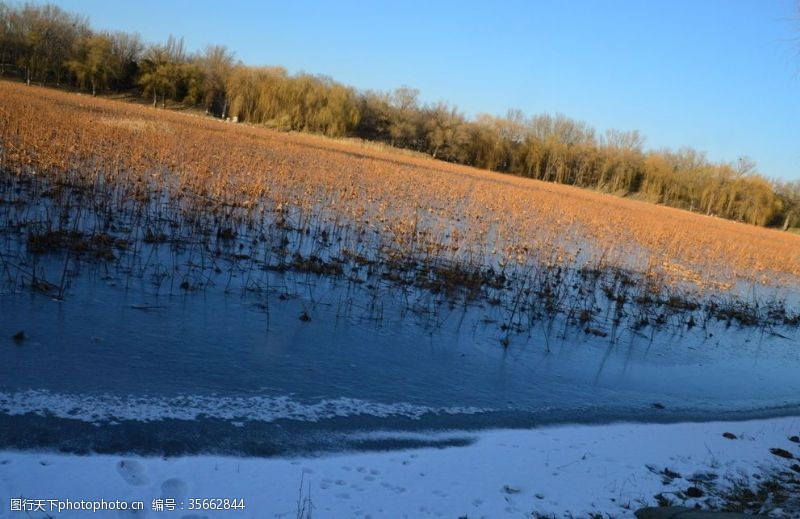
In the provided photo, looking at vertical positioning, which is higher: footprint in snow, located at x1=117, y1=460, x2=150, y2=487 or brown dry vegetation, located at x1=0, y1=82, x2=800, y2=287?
brown dry vegetation, located at x1=0, y1=82, x2=800, y2=287

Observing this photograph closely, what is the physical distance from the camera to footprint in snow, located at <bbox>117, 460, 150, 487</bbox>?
145 inches

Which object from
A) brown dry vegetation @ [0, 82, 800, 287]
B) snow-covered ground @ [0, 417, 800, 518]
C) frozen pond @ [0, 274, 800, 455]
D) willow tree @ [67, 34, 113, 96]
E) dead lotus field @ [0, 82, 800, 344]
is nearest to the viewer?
snow-covered ground @ [0, 417, 800, 518]

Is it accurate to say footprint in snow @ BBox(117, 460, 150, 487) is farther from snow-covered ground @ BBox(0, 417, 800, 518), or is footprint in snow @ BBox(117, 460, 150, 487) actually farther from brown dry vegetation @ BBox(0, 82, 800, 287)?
brown dry vegetation @ BBox(0, 82, 800, 287)

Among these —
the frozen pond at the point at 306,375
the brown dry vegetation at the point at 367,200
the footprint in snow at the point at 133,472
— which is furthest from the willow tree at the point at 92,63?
the footprint in snow at the point at 133,472

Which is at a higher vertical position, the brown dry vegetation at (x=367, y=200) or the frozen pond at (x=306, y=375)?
the brown dry vegetation at (x=367, y=200)

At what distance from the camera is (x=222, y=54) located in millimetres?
81500

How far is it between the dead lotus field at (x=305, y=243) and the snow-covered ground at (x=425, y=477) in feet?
11.3

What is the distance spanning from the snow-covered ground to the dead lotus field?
3441mm

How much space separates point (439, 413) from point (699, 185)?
9291 centimetres

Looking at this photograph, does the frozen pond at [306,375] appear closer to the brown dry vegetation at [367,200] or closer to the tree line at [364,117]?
the brown dry vegetation at [367,200]

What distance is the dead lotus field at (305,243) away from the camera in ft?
28.4

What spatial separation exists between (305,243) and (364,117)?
7622 cm

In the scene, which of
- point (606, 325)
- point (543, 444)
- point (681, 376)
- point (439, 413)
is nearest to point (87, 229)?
point (439, 413)

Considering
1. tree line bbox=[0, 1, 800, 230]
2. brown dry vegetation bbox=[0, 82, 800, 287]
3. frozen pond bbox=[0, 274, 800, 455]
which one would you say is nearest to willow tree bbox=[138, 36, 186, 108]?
tree line bbox=[0, 1, 800, 230]
